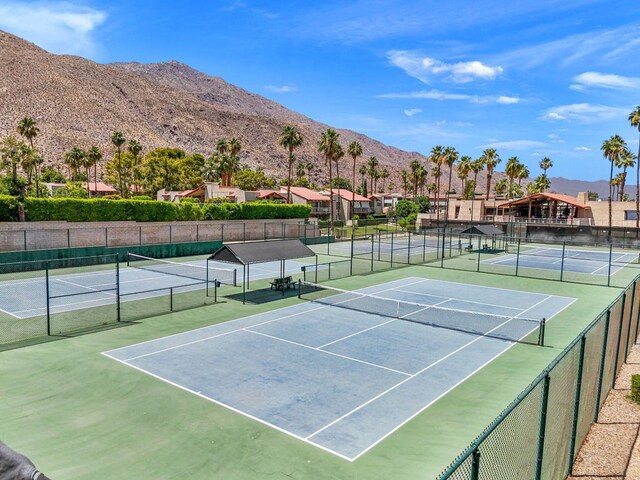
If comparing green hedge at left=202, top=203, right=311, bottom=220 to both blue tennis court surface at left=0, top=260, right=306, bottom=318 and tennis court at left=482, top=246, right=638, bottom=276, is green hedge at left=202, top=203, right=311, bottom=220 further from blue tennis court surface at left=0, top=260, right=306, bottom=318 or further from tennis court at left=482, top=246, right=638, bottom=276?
tennis court at left=482, top=246, right=638, bottom=276

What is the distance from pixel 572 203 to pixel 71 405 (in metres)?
77.2

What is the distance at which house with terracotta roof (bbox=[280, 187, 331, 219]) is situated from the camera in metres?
89.5

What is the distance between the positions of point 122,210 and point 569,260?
44.6 m

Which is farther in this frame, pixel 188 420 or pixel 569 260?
pixel 569 260

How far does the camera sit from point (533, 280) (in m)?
33.6

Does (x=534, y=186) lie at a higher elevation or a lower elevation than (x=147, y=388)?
higher

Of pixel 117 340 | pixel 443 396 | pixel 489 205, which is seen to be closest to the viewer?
pixel 443 396

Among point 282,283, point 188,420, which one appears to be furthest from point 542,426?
point 282,283

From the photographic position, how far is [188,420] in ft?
38.3

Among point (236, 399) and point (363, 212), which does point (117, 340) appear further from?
point (363, 212)

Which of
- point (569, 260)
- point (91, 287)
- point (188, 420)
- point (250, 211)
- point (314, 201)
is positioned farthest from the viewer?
point (314, 201)

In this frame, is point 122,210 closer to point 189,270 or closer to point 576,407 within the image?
point 189,270

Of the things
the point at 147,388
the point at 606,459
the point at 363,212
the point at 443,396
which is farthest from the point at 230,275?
the point at 363,212

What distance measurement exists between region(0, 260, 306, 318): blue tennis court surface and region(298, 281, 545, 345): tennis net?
7342 millimetres
